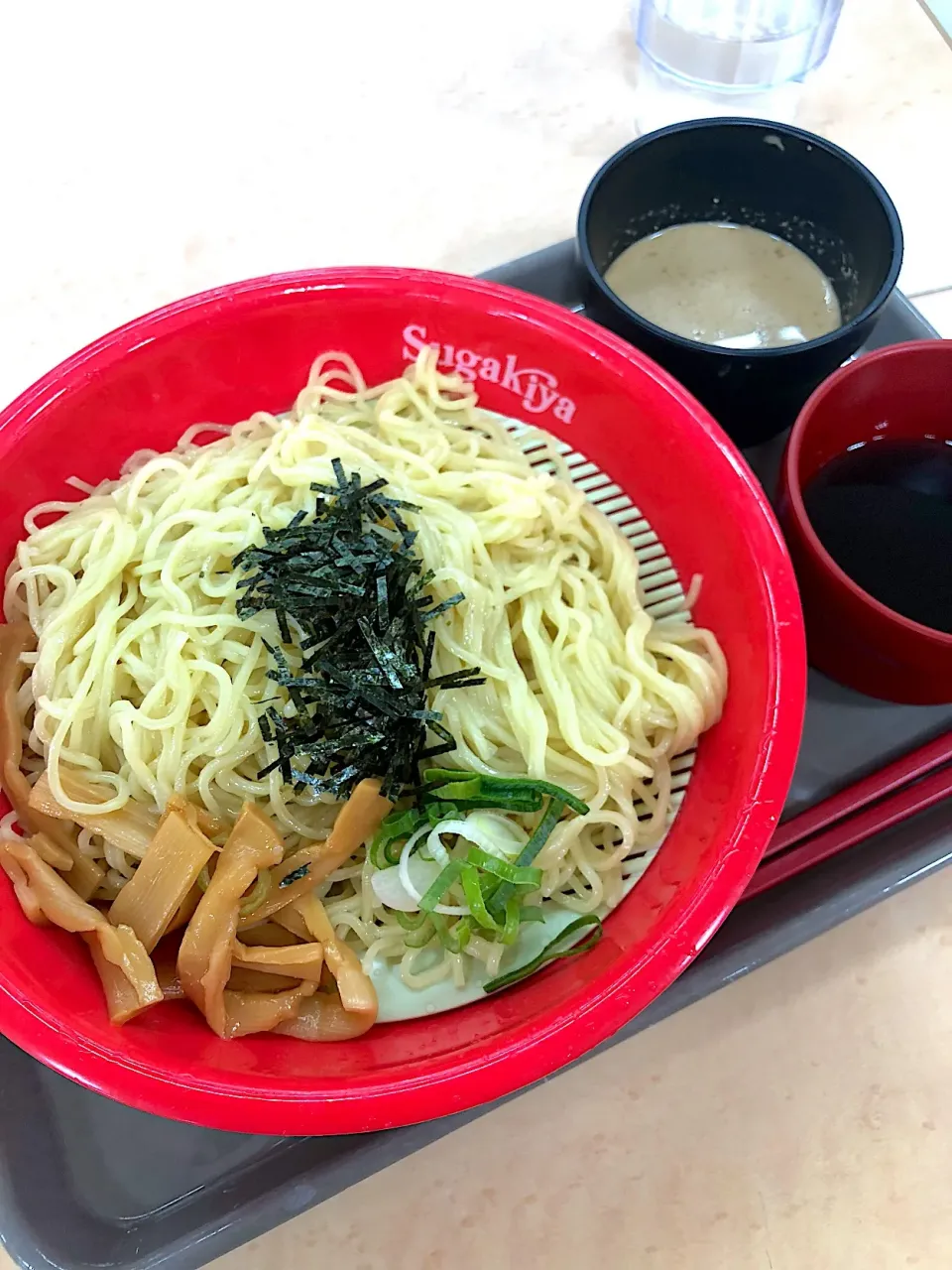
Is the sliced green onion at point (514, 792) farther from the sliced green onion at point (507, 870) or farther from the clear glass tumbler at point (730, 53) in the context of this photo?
the clear glass tumbler at point (730, 53)

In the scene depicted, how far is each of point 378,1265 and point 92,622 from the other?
950 millimetres

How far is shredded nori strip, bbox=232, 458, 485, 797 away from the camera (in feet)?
3.83

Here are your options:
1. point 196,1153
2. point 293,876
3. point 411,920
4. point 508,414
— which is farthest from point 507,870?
point 508,414

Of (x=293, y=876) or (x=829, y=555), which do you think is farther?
(x=829, y=555)

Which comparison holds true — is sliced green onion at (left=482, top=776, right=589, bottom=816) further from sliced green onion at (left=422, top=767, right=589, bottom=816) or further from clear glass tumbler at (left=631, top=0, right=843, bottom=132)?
clear glass tumbler at (left=631, top=0, right=843, bottom=132)

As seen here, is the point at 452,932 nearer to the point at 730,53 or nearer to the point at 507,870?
the point at 507,870

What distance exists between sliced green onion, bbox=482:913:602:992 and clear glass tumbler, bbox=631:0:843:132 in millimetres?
1767

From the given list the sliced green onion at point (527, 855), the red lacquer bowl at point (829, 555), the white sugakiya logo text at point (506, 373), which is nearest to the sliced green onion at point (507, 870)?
the sliced green onion at point (527, 855)

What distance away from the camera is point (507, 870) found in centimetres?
112

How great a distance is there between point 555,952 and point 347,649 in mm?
455

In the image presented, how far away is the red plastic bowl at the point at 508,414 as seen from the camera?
39.1 inches

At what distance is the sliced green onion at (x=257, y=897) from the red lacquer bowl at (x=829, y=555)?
2.65ft

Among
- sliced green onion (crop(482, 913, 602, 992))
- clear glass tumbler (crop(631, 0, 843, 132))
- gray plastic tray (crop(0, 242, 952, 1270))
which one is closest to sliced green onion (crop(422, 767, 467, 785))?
sliced green onion (crop(482, 913, 602, 992))

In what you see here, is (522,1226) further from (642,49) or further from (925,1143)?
(642,49)
